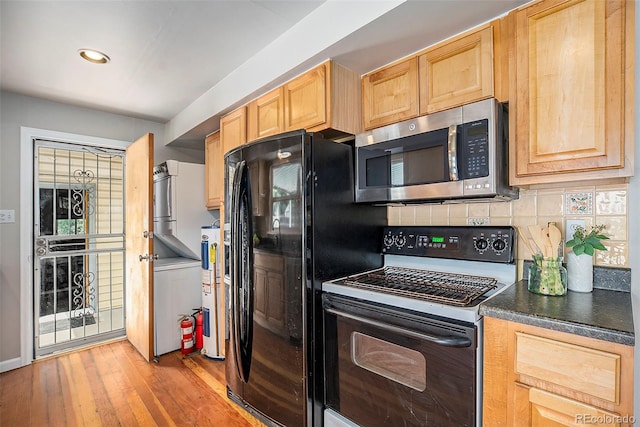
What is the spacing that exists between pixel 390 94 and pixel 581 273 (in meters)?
1.23

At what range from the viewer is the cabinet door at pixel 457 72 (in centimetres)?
137

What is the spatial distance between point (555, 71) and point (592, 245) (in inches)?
27.7

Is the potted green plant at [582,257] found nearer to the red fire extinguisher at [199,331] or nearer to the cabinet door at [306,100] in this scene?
the cabinet door at [306,100]

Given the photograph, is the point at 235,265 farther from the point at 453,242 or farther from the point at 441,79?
the point at 441,79

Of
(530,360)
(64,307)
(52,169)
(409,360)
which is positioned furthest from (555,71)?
(64,307)

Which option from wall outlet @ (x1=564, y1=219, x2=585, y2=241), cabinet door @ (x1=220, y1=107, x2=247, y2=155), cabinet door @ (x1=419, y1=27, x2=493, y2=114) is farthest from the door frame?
wall outlet @ (x1=564, y1=219, x2=585, y2=241)

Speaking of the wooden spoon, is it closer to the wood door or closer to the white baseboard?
the wood door

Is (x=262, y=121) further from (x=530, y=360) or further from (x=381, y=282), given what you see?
(x=530, y=360)

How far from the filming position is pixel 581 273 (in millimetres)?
1282

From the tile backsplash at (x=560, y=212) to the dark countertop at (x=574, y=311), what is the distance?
0.74 feet

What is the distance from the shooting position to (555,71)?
1.19 meters

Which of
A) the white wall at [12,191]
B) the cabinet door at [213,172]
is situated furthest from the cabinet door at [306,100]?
the white wall at [12,191]

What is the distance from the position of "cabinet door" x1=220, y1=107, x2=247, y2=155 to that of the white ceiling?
82 millimetres

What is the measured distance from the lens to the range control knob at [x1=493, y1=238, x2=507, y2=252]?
58.2 inches
